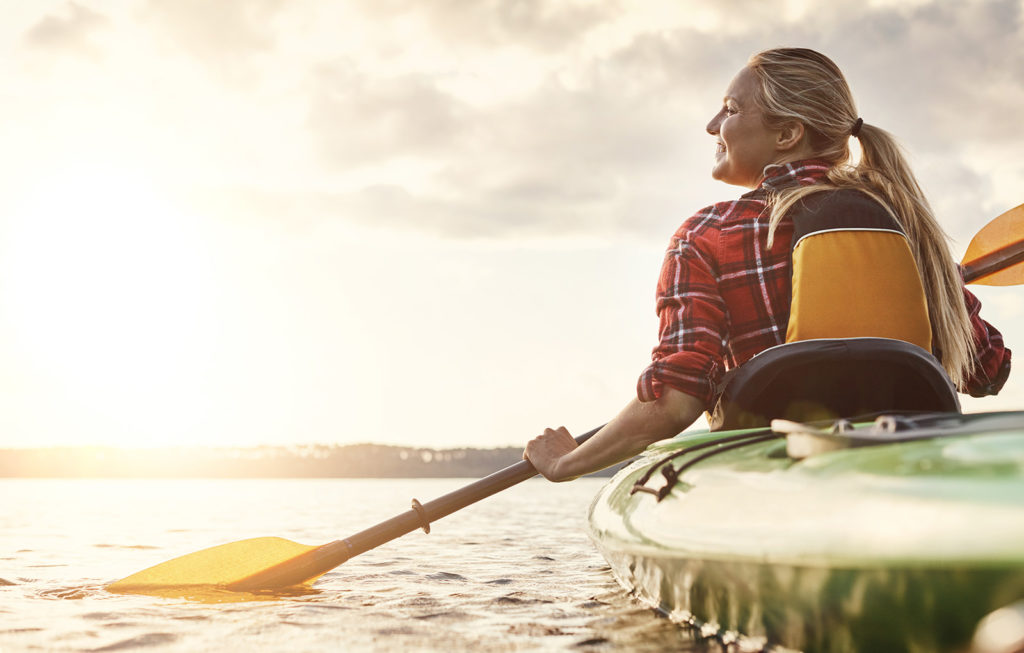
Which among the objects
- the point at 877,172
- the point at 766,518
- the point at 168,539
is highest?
the point at 877,172

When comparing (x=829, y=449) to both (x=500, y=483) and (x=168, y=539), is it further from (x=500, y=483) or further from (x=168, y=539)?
(x=168, y=539)

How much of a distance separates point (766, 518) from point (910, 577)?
1.59 feet

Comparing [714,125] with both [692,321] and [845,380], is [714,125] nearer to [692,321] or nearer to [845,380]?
[692,321]

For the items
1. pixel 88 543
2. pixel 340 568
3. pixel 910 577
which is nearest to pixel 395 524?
pixel 340 568

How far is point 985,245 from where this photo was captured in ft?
15.1

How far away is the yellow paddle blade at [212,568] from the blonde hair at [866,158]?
3.60 metres

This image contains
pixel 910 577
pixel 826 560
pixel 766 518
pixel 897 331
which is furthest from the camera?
pixel 897 331

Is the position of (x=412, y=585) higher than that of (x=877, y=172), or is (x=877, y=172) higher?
(x=877, y=172)

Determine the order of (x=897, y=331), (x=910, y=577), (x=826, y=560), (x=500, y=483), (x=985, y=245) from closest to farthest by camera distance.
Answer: (x=910, y=577), (x=826, y=560), (x=897, y=331), (x=985, y=245), (x=500, y=483)

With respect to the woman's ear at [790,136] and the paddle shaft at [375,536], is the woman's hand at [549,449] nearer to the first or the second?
the paddle shaft at [375,536]

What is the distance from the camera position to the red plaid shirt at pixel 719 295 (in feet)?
9.78

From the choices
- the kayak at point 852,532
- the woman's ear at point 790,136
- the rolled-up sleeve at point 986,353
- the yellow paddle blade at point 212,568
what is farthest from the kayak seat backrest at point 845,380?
the yellow paddle blade at point 212,568

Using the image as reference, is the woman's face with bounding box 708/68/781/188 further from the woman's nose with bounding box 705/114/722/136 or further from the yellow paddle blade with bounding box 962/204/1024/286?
the yellow paddle blade with bounding box 962/204/1024/286

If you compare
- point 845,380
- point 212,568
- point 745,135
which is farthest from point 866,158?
point 212,568
